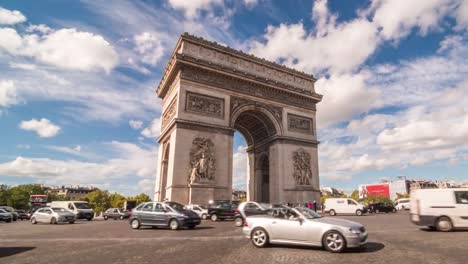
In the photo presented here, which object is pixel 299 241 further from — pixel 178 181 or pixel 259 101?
pixel 259 101

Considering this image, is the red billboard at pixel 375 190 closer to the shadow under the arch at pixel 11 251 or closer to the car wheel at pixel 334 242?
the car wheel at pixel 334 242

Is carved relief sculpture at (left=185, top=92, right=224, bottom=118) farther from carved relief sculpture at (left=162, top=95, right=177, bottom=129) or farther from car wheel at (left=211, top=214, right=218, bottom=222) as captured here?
car wheel at (left=211, top=214, right=218, bottom=222)

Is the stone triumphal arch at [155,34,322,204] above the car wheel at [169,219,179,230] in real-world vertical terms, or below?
above

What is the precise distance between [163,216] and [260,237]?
283 inches

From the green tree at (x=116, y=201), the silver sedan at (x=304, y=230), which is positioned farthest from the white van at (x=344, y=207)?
the green tree at (x=116, y=201)

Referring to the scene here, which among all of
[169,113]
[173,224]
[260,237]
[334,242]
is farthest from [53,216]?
[334,242]

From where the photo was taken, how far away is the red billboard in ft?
369

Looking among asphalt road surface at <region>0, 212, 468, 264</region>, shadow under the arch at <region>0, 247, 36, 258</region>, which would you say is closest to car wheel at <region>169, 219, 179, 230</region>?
asphalt road surface at <region>0, 212, 468, 264</region>

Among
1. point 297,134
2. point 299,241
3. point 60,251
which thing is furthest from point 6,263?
point 297,134

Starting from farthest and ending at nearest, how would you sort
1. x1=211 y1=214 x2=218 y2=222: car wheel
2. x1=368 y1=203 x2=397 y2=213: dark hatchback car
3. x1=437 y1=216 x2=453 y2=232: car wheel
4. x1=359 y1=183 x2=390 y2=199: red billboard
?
1. x1=359 y1=183 x2=390 y2=199: red billboard
2. x1=368 y1=203 x2=397 y2=213: dark hatchback car
3. x1=211 y1=214 x2=218 y2=222: car wheel
4. x1=437 y1=216 x2=453 y2=232: car wheel

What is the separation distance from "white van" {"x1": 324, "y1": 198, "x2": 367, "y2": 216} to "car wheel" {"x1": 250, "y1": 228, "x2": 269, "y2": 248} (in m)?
21.0

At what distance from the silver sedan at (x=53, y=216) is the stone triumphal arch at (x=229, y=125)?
7.41 metres

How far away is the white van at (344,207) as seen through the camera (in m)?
26.7

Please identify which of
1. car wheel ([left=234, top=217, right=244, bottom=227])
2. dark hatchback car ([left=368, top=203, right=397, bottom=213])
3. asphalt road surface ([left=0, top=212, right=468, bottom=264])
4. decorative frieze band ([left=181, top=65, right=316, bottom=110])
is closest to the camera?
asphalt road surface ([left=0, top=212, right=468, bottom=264])
